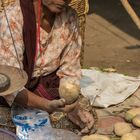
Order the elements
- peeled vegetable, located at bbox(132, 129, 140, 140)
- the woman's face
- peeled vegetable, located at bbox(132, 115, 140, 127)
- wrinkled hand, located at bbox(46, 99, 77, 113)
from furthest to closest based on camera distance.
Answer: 1. peeled vegetable, located at bbox(132, 115, 140, 127)
2. peeled vegetable, located at bbox(132, 129, 140, 140)
3. the woman's face
4. wrinkled hand, located at bbox(46, 99, 77, 113)

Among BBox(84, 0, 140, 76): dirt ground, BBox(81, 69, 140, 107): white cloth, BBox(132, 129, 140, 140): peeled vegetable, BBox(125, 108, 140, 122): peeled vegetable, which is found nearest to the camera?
BBox(132, 129, 140, 140): peeled vegetable

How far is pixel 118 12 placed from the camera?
20.9 ft

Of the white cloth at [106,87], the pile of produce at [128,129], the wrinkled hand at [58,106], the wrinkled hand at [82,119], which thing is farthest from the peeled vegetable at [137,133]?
the wrinkled hand at [58,106]

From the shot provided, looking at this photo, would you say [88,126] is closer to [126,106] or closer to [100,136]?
[100,136]

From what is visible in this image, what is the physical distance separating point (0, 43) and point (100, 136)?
1.01 metres

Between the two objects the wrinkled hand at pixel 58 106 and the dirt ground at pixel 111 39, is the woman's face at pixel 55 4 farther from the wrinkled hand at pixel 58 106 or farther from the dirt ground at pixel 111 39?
the dirt ground at pixel 111 39

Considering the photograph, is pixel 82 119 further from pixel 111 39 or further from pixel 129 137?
pixel 111 39

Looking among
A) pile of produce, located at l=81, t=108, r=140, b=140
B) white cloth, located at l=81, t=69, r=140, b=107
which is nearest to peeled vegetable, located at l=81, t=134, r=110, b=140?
pile of produce, located at l=81, t=108, r=140, b=140

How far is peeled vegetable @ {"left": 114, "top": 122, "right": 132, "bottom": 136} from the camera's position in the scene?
11.0ft

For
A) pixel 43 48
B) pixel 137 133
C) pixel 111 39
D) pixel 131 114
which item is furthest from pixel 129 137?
pixel 111 39

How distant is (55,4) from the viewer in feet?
8.54

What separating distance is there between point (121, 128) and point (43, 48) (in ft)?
2.97

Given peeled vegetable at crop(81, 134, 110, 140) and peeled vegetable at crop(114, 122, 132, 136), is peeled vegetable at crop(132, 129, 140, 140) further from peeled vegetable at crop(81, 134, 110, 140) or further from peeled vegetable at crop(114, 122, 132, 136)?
peeled vegetable at crop(81, 134, 110, 140)

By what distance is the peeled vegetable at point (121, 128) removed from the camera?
11.0ft
